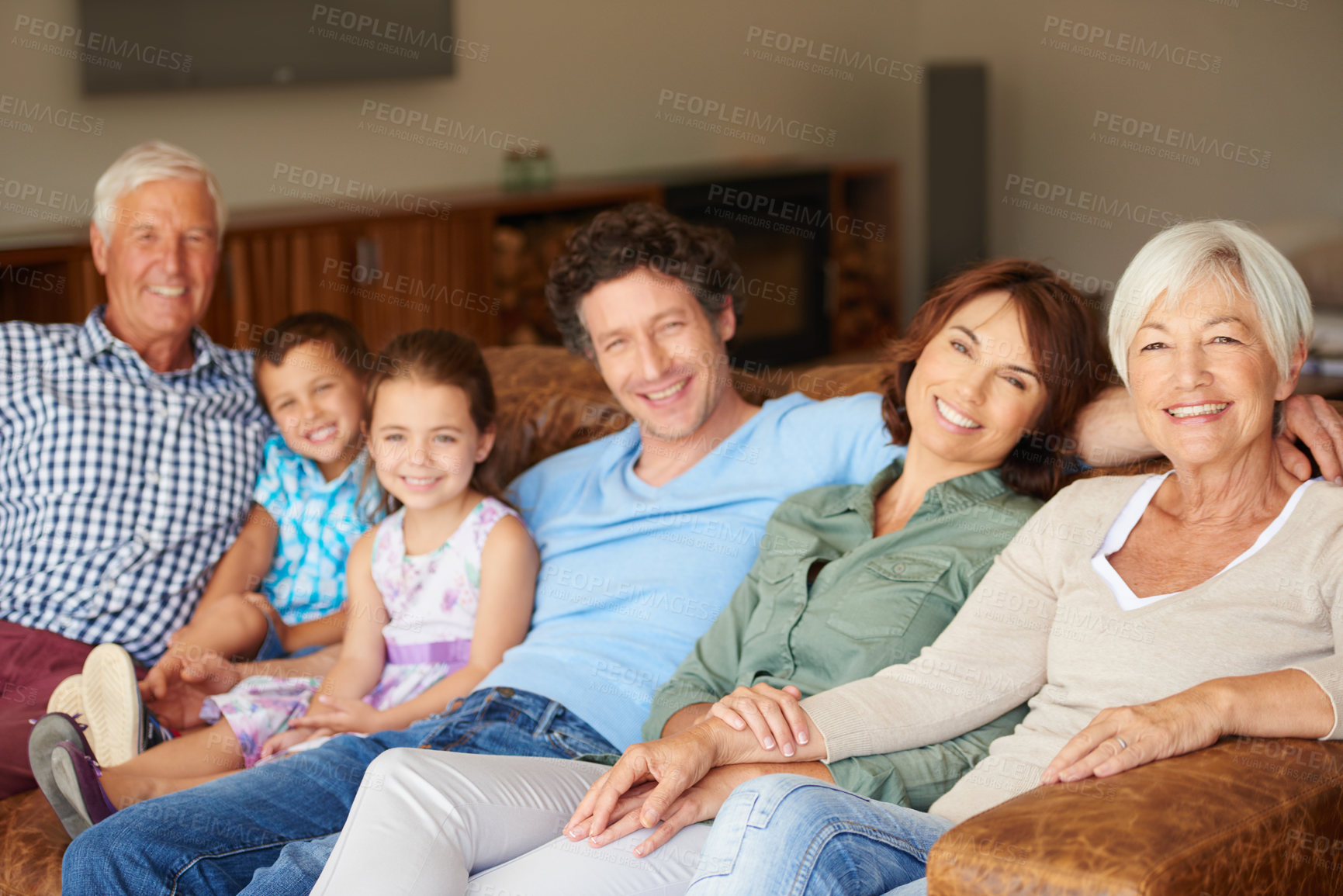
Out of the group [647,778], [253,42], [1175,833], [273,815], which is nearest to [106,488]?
[273,815]

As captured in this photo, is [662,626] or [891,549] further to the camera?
[662,626]

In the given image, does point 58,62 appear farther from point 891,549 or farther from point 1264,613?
point 1264,613

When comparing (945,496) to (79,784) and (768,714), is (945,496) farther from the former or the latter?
(79,784)

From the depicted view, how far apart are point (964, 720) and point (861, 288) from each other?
17.2ft

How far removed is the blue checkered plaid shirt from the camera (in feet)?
6.36

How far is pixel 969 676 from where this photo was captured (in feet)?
4.57

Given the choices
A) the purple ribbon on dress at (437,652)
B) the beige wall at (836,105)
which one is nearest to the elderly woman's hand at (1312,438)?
the purple ribbon on dress at (437,652)

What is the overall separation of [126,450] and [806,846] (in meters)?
1.36

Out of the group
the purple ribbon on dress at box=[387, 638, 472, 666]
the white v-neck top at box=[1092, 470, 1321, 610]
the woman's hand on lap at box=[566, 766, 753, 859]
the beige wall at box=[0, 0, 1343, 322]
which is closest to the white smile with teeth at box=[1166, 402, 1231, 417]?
the white v-neck top at box=[1092, 470, 1321, 610]

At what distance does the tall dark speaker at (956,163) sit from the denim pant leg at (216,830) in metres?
5.27

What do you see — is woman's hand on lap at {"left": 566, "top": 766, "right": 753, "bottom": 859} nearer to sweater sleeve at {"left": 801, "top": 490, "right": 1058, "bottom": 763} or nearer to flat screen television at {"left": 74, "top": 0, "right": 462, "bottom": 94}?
sweater sleeve at {"left": 801, "top": 490, "right": 1058, "bottom": 763}

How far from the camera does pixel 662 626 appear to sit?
1725 mm

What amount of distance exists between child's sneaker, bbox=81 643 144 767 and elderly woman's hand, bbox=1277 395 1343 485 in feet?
4.93

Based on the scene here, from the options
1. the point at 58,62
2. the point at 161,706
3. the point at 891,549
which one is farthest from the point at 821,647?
the point at 58,62
